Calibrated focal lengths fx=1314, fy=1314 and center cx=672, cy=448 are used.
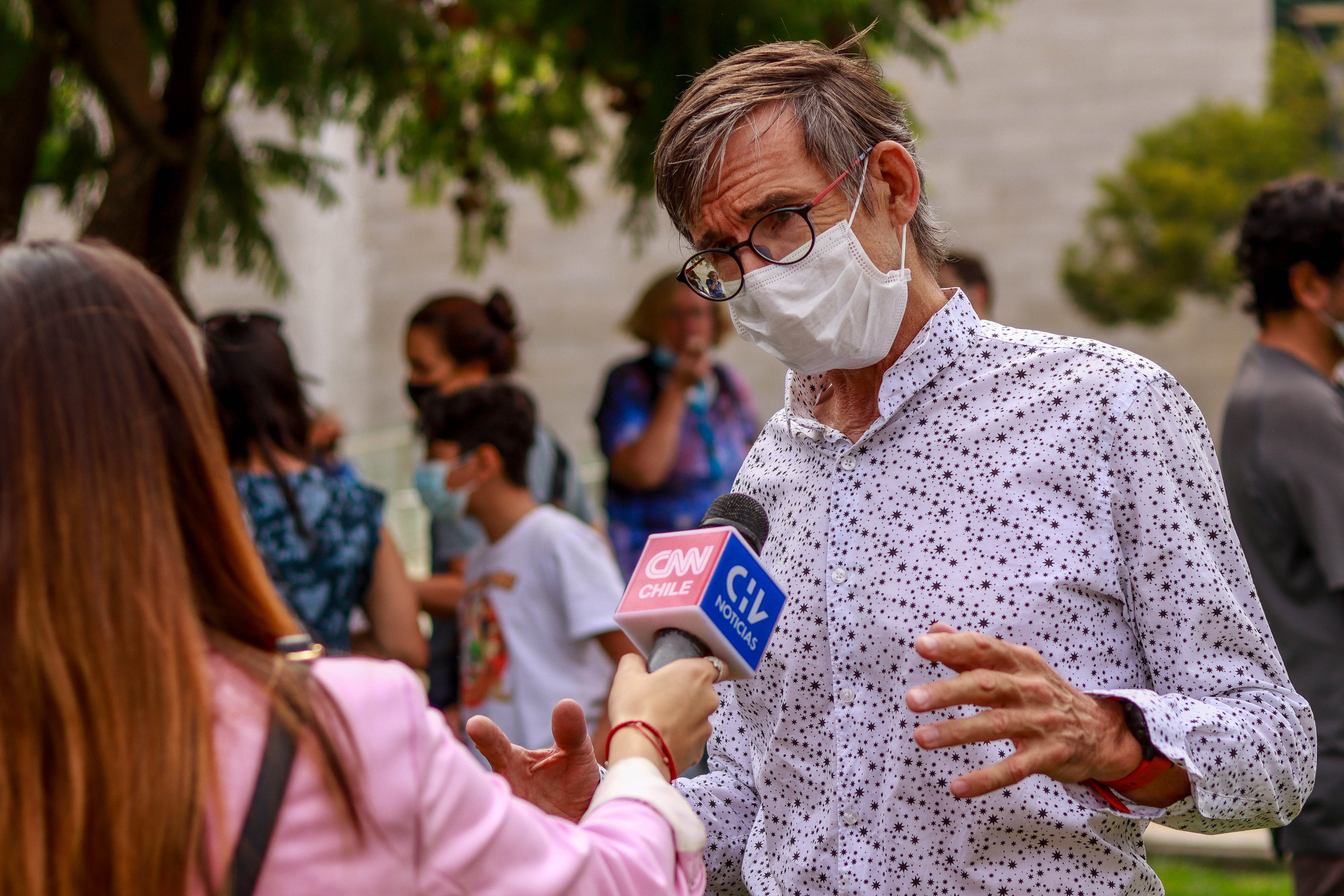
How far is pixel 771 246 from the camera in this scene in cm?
198

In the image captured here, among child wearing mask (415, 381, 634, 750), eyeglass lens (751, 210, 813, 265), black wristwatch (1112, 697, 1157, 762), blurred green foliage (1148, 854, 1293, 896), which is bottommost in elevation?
blurred green foliage (1148, 854, 1293, 896)

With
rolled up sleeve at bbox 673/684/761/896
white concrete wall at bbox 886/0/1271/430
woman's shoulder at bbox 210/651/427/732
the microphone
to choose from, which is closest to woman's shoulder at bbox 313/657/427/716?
woman's shoulder at bbox 210/651/427/732

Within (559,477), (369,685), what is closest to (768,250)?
(369,685)

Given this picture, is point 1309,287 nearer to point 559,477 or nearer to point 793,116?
point 793,116

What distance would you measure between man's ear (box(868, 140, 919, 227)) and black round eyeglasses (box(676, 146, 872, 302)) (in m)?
0.03

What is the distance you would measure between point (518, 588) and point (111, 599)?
2.63 metres

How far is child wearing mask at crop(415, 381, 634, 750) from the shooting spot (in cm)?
366

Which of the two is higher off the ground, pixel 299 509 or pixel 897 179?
pixel 897 179

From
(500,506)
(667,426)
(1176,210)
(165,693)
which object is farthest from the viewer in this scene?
(1176,210)

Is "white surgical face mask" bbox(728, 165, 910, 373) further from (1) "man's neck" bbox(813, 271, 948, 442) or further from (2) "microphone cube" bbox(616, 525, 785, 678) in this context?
(2) "microphone cube" bbox(616, 525, 785, 678)

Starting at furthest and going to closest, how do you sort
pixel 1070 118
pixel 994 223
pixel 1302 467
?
pixel 1070 118 < pixel 994 223 < pixel 1302 467

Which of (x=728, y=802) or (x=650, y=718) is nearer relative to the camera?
(x=650, y=718)

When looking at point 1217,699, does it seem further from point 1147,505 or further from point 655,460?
point 655,460

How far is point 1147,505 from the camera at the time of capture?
1.70 m
